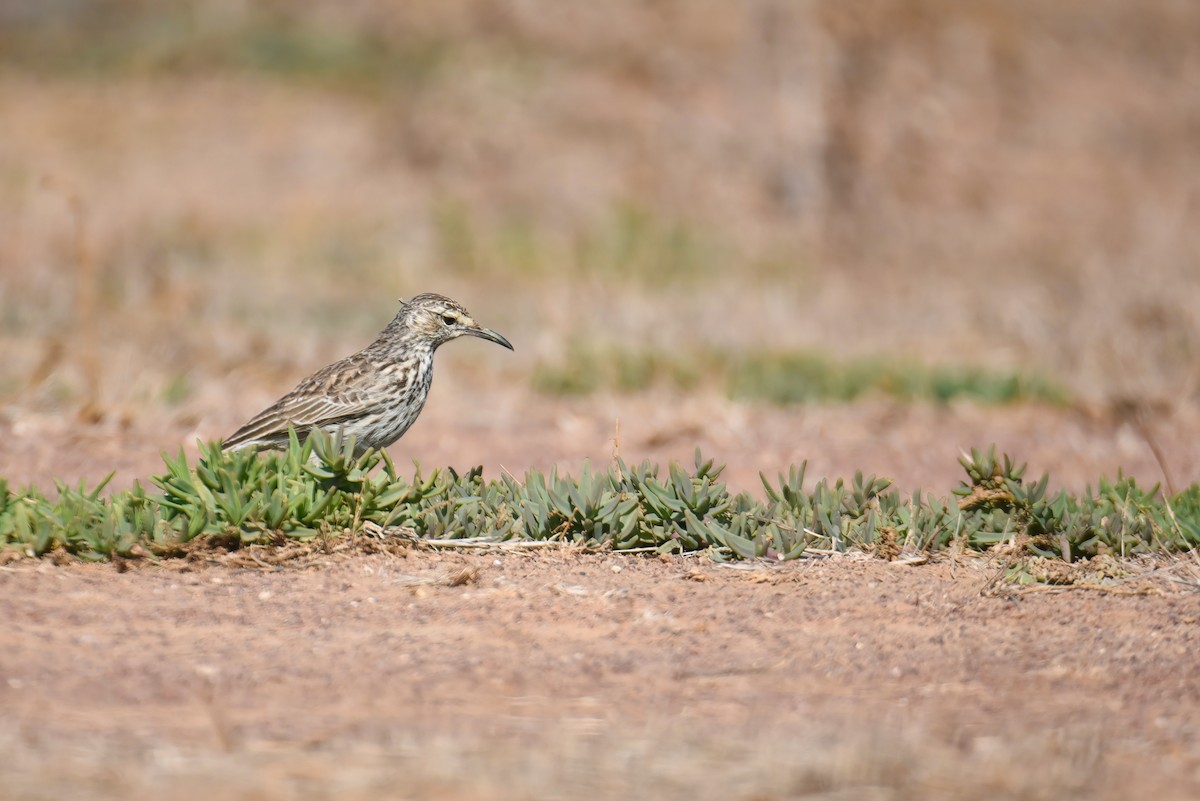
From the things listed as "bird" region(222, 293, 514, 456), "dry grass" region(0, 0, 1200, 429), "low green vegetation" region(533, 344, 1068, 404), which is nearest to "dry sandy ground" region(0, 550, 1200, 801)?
"bird" region(222, 293, 514, 456)

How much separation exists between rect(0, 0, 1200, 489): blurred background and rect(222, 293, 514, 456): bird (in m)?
1.52

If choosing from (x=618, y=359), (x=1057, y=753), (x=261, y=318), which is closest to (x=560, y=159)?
(x=261, y=318)

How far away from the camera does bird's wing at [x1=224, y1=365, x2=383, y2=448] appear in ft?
25.0

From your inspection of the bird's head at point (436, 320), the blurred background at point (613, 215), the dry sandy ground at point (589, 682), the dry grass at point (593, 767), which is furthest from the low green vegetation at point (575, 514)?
the blurred background at point (613, 215)

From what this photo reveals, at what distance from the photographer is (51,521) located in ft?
19.8

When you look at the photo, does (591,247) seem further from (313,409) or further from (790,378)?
(313,409)

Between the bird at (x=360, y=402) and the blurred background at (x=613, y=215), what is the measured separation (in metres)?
1.52

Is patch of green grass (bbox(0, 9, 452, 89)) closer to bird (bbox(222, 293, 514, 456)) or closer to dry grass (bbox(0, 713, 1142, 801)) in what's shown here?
bird (bbox(222, 293, 514, 456))

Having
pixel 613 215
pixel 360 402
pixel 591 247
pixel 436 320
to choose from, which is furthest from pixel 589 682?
pixel 613 215

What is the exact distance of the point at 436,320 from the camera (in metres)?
8.22

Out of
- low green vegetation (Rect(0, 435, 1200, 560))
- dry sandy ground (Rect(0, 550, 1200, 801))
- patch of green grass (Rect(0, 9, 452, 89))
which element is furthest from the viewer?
patch of green grass (Rect(0, 9, 452, 89))

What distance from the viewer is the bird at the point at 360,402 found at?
301 inches

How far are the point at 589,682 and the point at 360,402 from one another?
3125mm

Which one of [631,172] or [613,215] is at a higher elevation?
[631,172]
